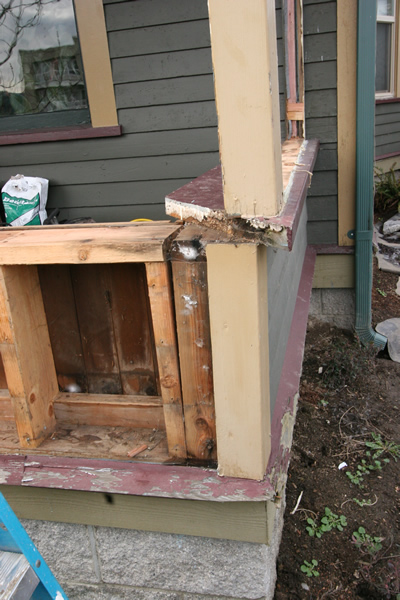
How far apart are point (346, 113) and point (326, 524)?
273cm

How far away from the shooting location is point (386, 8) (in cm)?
698

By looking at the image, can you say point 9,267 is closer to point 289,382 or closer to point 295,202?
point 295,202

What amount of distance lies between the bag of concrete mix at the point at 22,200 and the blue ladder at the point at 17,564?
3333 mm

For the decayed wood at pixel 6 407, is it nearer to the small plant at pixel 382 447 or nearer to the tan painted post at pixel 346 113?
the small plant at pixel 382 447

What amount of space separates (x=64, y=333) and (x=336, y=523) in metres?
1.68

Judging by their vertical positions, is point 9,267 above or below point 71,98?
below

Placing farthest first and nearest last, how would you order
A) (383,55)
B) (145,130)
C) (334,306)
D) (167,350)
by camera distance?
(383,55)
(334,306)
(145,130)
(167,350)

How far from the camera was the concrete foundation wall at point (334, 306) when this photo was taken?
14.1 ft

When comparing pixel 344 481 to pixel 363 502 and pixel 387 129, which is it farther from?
pixel 387 129

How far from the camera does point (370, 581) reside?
7.02ft

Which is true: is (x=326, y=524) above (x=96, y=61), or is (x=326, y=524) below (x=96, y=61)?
below

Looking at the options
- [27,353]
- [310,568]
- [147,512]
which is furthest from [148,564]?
[310,568]

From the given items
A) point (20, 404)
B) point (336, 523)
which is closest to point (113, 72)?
point (20, 404)

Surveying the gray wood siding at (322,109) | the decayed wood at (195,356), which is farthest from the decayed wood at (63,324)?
the gray wood siding at (322,109)
